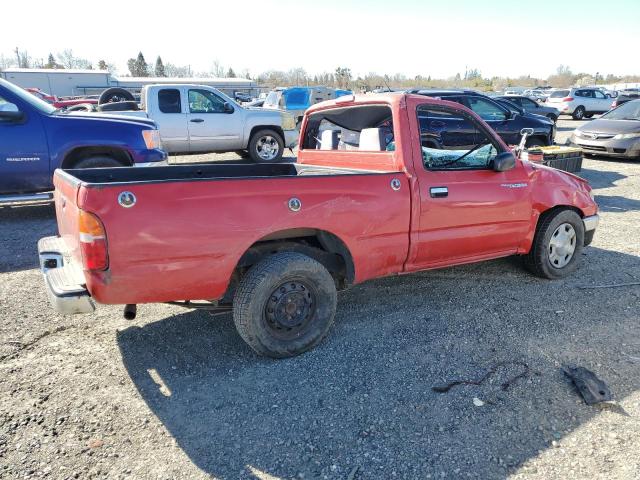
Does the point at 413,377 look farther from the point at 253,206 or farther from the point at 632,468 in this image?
the point at 253,206

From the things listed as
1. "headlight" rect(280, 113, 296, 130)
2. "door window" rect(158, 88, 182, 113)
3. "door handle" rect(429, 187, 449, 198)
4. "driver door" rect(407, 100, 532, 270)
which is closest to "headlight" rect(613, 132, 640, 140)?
"headlight" rect(280, 113, 296, 130)

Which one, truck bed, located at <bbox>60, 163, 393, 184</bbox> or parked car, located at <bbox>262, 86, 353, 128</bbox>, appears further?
parked car, located at <bbox>262, 86, 353, 128</bbox>

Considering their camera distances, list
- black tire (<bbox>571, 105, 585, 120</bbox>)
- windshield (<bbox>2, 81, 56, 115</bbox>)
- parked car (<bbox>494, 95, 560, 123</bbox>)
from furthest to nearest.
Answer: black tire (<bbox>571, 105, 585, 120</bbox>) < parked car (<bbox>494, 95, 560, 123</bbox>) < windshield (<bbox>2, 81, 56, 115</bbox>)

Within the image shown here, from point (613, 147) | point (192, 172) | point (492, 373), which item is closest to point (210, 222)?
point (192, 172)

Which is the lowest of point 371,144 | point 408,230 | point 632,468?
point 632,468

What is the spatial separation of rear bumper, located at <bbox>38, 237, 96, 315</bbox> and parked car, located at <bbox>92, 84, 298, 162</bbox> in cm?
746

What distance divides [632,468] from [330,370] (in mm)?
1720

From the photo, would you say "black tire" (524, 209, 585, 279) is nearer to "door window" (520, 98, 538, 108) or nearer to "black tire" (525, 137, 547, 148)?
"black tire" (525, 137, 547, 148)

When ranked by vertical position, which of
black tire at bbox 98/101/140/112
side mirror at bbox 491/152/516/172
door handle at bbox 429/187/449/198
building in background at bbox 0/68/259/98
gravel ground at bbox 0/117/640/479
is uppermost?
building in background at bbox 0/68/259/98

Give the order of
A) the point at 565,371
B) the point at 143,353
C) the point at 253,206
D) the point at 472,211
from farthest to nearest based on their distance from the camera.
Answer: the point at 472,211 → the point at 143,353 → the point at 565,371 → the point at 253,206

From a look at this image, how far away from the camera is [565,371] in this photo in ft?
10.3

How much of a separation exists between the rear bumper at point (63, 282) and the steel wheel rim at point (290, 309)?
1.11 meters

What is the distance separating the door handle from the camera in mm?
3701

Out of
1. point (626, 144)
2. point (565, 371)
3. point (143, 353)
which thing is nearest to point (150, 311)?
point (143, 353)
